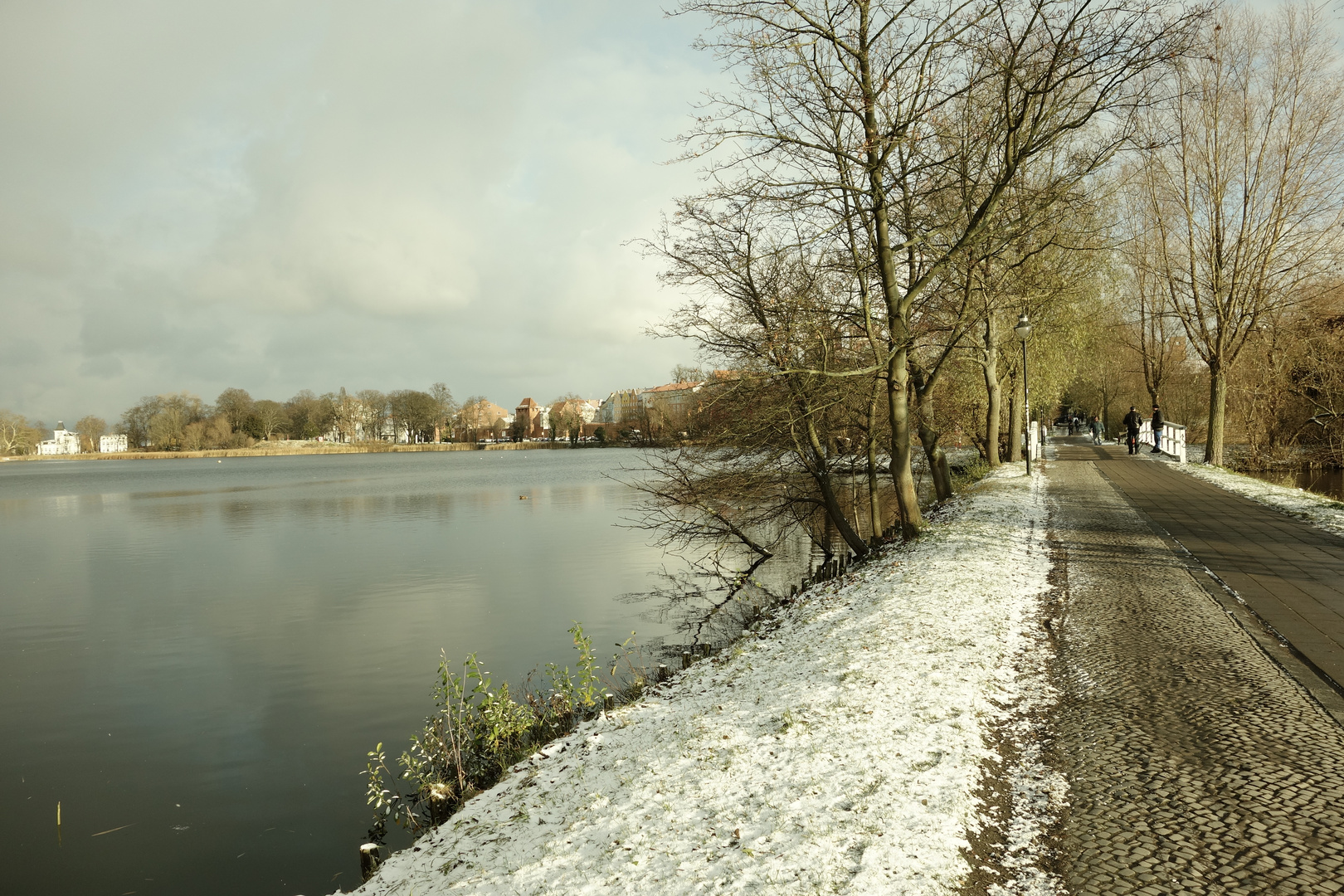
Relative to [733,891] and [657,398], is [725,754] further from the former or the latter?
[657,398]

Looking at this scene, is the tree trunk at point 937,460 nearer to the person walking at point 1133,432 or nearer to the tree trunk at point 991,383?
the tree trunk at point 991,383

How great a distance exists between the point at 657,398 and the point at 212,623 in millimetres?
10346

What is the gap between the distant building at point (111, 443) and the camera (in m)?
167

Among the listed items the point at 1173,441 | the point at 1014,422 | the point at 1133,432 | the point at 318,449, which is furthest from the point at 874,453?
the point at 318,449

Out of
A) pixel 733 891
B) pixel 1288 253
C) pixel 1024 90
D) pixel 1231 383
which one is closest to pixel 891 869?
pixel 733 891

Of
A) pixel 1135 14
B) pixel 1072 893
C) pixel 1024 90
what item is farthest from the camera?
pixel 1024 90

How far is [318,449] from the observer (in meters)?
131

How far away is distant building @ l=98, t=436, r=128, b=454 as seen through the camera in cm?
16712

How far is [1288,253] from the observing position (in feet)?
75.7

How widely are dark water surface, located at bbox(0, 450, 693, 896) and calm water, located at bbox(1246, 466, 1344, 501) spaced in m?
20.8

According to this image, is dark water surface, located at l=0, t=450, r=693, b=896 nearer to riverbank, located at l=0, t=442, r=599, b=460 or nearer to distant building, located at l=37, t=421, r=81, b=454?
riverbank, located at l=0, t=442, r=599, b=460

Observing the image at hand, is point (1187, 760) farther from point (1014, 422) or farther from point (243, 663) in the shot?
point (1014, 422)

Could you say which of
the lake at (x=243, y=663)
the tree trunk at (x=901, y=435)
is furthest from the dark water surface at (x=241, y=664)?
the tree trunk at (x=901, y=435)

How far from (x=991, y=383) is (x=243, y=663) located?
19.6 meters
